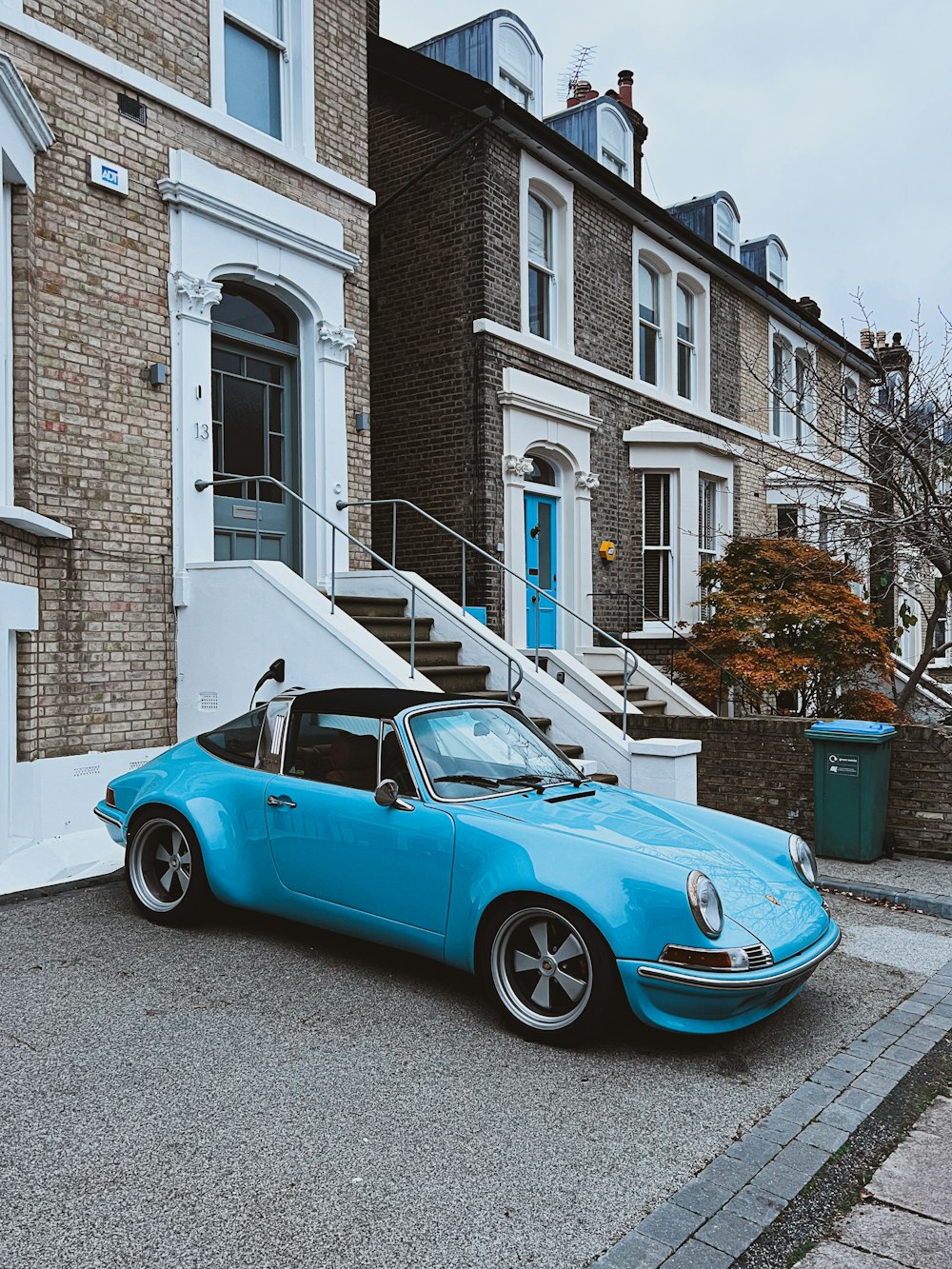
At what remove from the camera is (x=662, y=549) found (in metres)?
15.8

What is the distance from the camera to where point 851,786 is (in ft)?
28.4

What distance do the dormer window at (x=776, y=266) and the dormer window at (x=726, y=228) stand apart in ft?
6.23

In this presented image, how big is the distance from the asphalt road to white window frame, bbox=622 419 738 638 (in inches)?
403

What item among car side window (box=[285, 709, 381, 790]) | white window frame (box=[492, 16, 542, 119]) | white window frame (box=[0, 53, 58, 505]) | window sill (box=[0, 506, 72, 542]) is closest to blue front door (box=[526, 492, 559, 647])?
white window frame (box=[492, 16, 542, 119])

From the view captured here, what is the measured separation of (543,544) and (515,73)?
6835mm

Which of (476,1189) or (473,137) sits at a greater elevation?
(473,137)

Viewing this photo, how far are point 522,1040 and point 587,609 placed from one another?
33.4 feet

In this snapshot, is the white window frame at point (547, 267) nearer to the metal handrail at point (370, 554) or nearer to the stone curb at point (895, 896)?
the metal handrail at point (370, 554)

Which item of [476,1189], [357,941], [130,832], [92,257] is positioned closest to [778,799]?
[357,941]

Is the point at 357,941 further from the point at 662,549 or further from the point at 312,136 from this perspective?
the point at 662,549

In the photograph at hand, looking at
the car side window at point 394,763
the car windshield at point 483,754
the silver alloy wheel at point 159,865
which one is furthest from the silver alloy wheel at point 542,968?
the silver alloy wheel at point 159,865

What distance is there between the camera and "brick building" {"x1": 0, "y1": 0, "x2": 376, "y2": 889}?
798cm

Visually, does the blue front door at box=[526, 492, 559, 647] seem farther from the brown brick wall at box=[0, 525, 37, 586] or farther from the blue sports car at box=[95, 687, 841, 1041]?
the blue sports car at box=[95, 687, 841, 1041]

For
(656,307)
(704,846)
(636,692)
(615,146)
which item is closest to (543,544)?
A: (636,692)
